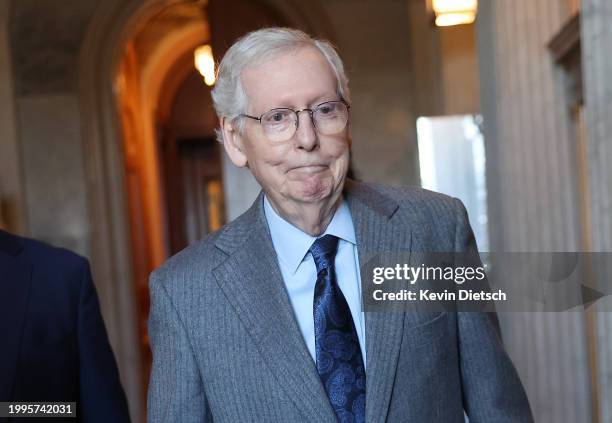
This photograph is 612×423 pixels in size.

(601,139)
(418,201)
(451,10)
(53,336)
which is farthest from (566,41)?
(53,336)

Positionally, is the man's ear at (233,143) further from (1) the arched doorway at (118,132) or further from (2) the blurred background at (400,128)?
(1) the arched doorway at (118,132)

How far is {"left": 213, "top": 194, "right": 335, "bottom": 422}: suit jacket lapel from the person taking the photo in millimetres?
1947

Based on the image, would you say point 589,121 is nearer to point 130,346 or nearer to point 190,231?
point 130,346

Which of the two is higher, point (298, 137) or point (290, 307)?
point (298, 137)

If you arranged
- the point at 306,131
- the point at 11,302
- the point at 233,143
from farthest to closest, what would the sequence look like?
the point at 11,302, the point at 233,143, the point at 306,131

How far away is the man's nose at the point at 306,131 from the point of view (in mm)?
1946

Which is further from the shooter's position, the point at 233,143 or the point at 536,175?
the point at 536,175

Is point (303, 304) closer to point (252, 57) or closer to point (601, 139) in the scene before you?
point (252, 57)

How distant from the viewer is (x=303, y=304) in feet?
6.91

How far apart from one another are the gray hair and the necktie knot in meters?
0.34

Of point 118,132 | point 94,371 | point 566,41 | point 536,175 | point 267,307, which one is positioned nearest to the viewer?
point 267,307

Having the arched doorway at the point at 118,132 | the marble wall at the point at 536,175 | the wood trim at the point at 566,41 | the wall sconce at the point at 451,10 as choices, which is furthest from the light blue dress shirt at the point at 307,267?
the arched doorway at the point at 118,132

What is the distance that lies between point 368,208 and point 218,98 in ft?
1.54

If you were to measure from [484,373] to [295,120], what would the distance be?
762 mm
